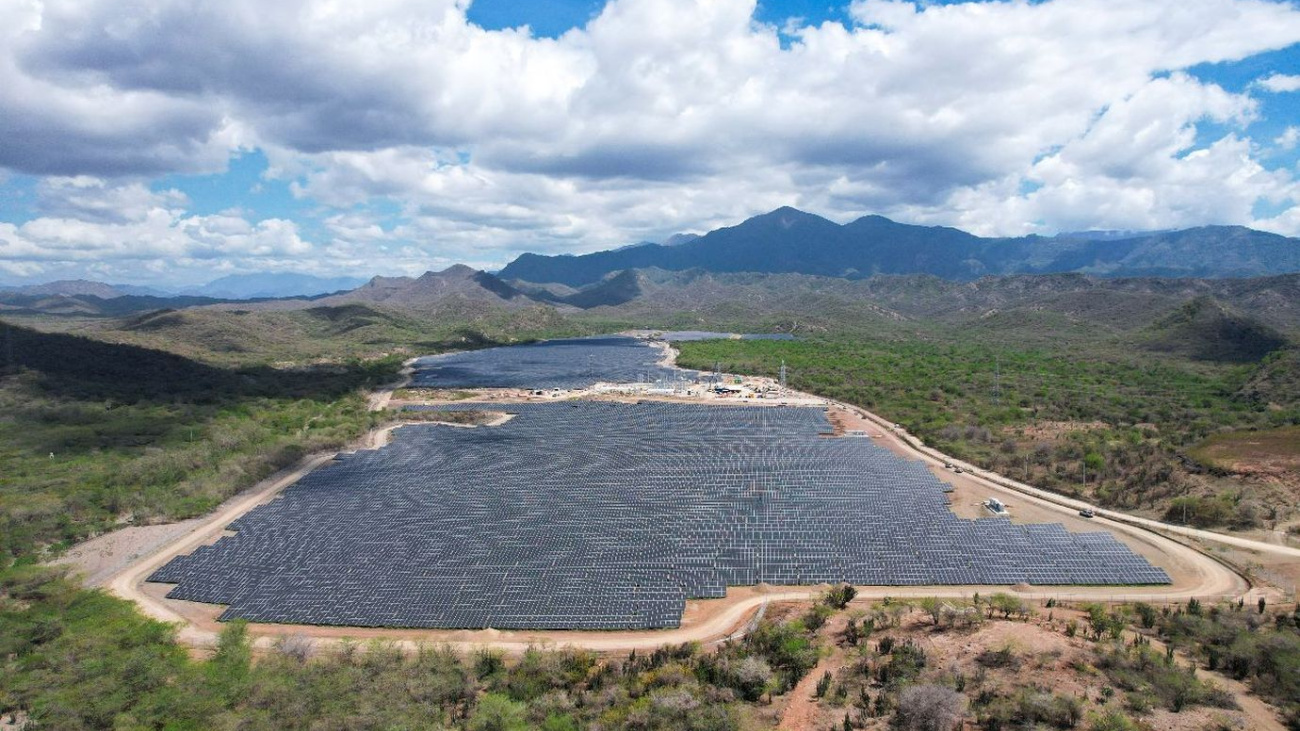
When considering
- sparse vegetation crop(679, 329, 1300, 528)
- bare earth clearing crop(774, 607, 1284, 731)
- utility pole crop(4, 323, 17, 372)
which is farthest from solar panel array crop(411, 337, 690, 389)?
bare earth clearing crop(774, 607, 1284, 731)

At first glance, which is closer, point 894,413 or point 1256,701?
point 1256,701

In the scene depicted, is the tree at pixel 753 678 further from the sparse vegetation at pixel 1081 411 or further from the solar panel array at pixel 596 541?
the sparse vegetation at pixel 1081 411

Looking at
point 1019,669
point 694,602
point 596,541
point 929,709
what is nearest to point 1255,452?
point 1019,669

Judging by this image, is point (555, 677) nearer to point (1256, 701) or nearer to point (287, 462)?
point (1256, 701)

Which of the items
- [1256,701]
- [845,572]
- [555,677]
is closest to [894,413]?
[845,572]

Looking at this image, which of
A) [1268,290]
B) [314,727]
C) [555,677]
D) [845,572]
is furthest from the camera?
[1268,290]
